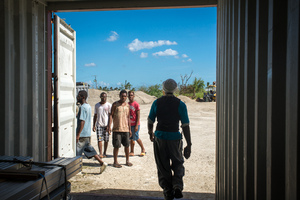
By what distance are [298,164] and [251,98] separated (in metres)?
0.85

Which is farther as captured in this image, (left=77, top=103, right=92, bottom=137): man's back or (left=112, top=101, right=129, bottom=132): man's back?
(left=112, top=101, right=129, bottom=132): man's back

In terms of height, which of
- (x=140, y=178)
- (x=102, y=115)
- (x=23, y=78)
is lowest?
(x=140, y=178)

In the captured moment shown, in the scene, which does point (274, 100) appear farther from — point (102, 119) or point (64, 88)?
point (102, 119)

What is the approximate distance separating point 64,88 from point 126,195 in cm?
256

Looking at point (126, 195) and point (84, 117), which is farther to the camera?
point (84, 117)

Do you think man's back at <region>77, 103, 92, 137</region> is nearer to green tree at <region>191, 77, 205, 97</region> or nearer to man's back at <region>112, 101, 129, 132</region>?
man's back at <region>112, 101, 129, 132</region>

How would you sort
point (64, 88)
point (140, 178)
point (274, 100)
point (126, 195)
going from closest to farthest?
point (274, 100) < point (126, 195) < point (64, 88) < point (140, 178)

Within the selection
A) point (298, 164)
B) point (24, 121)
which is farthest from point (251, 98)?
point (24, 121)

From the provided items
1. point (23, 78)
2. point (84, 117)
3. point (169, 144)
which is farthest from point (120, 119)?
point (23, 78)

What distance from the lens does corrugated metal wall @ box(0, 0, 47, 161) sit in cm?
338

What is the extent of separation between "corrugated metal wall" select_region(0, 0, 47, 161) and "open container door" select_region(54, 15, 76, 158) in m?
0.46

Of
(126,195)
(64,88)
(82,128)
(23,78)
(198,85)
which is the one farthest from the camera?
(198,85)

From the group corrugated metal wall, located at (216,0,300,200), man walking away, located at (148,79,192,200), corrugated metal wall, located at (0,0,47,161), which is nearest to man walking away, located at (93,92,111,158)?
corrugated metal wall, located at (0,0,47,161)

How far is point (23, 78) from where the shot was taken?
12.0 ft
